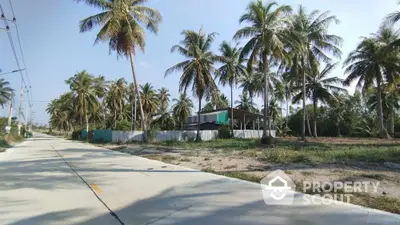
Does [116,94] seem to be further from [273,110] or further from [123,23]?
[273,110]

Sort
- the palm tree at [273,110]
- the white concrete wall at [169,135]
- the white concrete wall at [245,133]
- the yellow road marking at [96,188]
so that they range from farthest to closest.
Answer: the palm tree at [273,110], the white concrete wall at [245,133], the white concrete wall at [169,135], the yellow road marking at [96,188]

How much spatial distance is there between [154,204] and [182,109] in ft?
172

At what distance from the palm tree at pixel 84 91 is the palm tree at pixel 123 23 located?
801 inches

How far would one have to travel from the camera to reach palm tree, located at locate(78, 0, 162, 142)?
81.9ft

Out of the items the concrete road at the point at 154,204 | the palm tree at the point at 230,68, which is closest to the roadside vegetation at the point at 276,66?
the palm tree at the point at 230,68

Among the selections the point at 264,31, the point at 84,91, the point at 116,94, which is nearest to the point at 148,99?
the point at 116,94

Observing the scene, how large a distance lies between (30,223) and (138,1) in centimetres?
2551

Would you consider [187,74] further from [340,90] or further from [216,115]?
[340,90]

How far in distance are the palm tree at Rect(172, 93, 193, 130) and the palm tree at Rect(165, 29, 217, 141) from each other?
1029 inches

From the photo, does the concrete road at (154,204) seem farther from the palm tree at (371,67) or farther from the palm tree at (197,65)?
the palm tree at (371,67)

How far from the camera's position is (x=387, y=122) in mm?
46125

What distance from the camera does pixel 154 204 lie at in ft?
19.2

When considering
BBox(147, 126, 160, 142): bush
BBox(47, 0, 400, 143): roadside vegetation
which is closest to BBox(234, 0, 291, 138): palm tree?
BBox(47, 0, 400, 143): roadside vegetation

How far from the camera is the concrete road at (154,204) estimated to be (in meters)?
4.84
